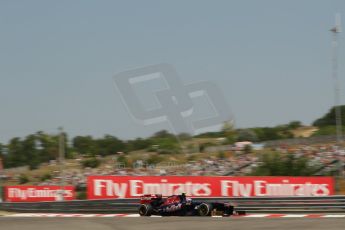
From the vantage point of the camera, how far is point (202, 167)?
42.3 m

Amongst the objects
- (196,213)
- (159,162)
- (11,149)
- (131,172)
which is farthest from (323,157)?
(11,149)

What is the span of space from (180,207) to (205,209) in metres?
0.89

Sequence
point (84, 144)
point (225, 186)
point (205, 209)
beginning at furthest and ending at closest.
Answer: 1. point (84, 144)
2. point (225, 186)
3. point (205, 209)

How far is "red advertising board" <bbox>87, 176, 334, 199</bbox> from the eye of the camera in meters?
22.7

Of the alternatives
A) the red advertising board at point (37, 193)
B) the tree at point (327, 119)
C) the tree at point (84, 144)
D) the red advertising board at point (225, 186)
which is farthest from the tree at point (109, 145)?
the red advertising board at point (225, 186)

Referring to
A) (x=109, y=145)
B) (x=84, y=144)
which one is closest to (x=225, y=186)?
(x=109, y=145)

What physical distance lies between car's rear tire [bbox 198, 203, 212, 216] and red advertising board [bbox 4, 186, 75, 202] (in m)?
14.5

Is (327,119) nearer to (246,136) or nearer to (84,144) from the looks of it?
(246,136)

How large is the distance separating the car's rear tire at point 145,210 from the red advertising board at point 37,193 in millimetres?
12459

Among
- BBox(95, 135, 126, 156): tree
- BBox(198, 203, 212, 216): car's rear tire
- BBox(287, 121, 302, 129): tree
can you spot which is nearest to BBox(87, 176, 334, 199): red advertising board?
BBox(198, 203, 212, 216): car's rear tire

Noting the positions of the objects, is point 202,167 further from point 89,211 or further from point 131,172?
point 89,211

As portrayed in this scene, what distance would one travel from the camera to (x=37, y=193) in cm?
3028

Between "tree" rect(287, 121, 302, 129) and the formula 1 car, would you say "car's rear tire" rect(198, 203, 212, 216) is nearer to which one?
the formula 1 car

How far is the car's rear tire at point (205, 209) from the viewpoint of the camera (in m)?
16.1
